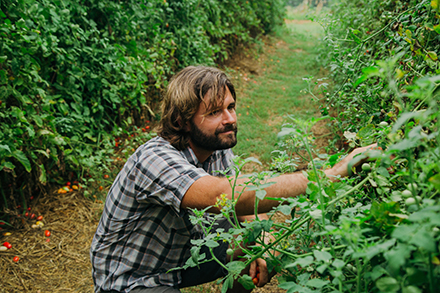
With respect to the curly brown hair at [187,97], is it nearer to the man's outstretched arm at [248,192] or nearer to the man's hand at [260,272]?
the man's outstretched arm at [248,192]

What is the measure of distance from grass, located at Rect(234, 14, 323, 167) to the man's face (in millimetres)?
1659

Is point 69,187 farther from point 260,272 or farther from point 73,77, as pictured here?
point 260,272

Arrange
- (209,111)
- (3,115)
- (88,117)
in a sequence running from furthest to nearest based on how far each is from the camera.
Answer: (88,117)
(3,115)
(209,111)

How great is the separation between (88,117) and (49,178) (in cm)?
74

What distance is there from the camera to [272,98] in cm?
538

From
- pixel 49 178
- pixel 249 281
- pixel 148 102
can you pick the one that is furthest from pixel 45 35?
pixel 249 281

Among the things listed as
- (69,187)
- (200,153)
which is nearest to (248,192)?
(200,153)

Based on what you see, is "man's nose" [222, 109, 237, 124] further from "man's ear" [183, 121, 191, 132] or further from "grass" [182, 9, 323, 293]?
"grass" [182, 9, 323, 293]

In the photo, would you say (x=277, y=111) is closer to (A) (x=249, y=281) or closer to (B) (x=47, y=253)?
(B) (x=47, y=253)

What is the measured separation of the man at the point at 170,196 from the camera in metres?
1.35

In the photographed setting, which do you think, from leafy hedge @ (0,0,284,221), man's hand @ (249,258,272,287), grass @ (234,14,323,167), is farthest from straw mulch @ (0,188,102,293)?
grass @ (234,14,323,167)

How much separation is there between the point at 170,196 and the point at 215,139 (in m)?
0.52

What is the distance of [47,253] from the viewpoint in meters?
2.64

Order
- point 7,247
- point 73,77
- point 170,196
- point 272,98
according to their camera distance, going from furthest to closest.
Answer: point 272,98 < point 73,77 < point 7,247 < point 170,196
